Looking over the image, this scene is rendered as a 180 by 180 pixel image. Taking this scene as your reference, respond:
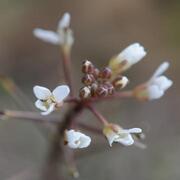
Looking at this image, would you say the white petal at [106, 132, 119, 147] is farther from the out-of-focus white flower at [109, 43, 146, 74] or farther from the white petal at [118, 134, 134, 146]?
the out-of-focus white flower at [109, 43, 146, 74]

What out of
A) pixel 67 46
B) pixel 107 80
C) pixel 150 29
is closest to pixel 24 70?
pixel 150 29

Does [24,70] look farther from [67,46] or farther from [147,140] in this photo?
[67,46]

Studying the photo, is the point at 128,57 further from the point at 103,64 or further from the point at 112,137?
the point at 103,64

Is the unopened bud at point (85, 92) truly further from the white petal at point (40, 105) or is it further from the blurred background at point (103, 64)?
the blurred background at point (103, 64)

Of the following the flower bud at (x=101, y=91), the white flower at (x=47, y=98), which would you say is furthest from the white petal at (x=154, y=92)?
the white flower at (x=47, y=98)

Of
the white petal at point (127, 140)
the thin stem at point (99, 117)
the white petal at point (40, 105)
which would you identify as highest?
the white petal at point (40, 105)
